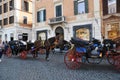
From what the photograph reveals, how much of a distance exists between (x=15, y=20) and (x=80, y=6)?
15.1 meters

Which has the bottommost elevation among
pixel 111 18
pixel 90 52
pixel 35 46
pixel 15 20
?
pixel 90 52

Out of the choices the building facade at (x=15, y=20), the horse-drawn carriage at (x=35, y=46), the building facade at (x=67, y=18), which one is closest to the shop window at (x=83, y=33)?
the building facade at (x=67, y=18)

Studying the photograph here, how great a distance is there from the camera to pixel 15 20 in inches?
1390

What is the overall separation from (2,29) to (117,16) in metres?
24.6

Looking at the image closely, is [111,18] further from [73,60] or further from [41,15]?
[73,60]

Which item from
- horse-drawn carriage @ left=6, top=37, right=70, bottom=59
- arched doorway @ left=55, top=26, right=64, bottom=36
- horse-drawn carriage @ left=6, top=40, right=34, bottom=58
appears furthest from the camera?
arched doorway @ left=55, top=26, right=64, bottom=36

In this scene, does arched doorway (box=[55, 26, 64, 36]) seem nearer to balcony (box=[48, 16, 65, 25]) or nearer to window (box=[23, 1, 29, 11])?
balcony (box=[48, 16, 65, 25])

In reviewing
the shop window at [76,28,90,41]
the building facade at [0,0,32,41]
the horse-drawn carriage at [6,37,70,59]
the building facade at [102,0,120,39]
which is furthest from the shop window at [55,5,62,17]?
the horse-drawn carriage at [6,37,70,59]

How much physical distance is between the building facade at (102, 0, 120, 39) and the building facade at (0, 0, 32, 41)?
17514mm

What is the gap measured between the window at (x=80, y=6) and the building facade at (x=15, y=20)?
13.7 meters

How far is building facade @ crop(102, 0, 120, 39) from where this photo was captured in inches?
826

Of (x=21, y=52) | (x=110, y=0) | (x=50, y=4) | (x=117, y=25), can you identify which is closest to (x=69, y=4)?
(x=50, y=4)

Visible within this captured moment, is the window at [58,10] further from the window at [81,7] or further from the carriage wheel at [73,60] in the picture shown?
the carriage wheel at [73,60]

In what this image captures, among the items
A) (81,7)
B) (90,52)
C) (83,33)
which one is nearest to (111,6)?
(81,7)
